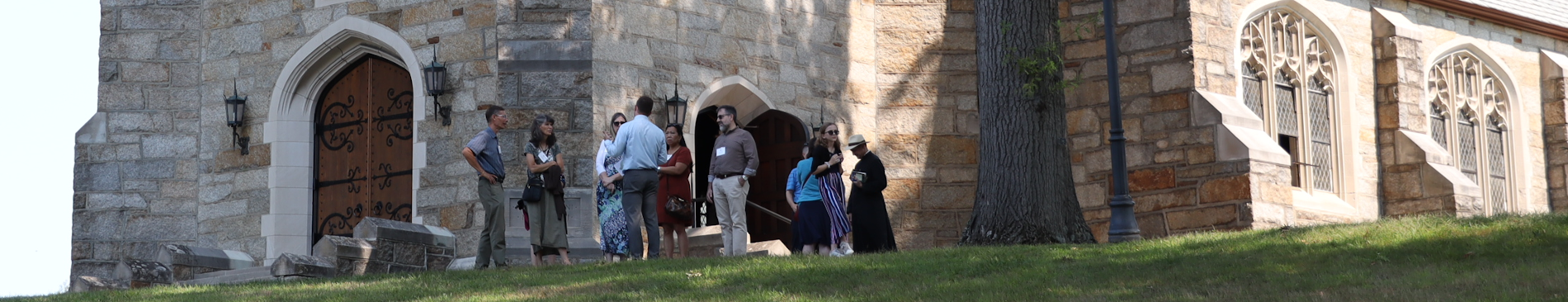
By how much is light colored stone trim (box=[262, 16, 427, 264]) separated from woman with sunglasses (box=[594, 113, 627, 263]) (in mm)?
3471

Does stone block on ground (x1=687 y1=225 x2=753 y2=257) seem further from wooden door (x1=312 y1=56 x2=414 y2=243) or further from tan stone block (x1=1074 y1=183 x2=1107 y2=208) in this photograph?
tan stone block (x1=1074 y1=183 x2=1107 y2=208)

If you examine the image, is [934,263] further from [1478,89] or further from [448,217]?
[1478,89]

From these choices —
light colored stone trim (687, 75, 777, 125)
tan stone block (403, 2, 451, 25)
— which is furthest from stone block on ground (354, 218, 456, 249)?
light colored stone trim (687, 75, 777, 125)

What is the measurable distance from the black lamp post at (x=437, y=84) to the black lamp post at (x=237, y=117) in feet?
6.57

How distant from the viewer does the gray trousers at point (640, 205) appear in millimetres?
10914

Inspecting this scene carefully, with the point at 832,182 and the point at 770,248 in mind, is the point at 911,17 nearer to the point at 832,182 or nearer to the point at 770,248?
the point at 770,248

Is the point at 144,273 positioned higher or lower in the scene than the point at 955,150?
lower

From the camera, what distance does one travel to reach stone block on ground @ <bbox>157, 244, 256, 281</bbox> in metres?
12.9

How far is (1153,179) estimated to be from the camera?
15234mm

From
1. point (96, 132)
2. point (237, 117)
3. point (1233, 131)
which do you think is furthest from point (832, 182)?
point (96, 132)

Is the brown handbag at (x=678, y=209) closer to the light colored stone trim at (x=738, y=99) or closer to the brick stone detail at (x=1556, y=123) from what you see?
the light colored stone trim at (x=738, y=99)

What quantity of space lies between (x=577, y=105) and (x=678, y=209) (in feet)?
8.01

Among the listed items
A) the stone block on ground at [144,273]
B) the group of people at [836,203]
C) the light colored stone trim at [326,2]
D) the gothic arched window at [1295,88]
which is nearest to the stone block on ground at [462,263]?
the stone block on ground at [144,273]

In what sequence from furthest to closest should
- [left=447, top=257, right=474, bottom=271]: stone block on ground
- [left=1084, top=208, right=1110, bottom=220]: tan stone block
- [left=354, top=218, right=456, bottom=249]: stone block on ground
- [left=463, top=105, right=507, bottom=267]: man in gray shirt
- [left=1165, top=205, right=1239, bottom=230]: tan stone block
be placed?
[left=1084, top=208, right=1110, bottom=220]: tan stone block → [left=1165, top=205, right=1239, bottom=230]: tan stone block → [left=447, top=257, right=474, bottom=271]: stone block on ground → [left=354, top=218, right=456, bottom=249]: stone block on ground → [left=463, top=105, right=507, bottom=267]: man in gray shirt
